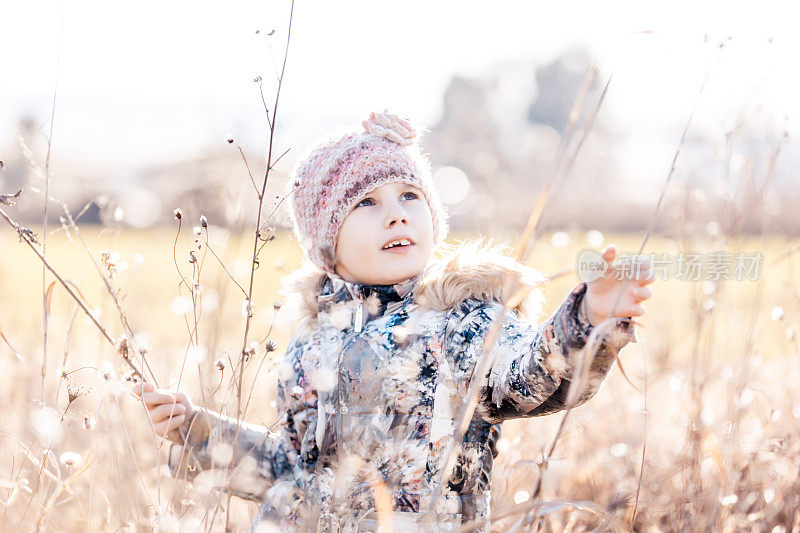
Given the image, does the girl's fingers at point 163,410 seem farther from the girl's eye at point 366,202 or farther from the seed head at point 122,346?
the girl's eye at point 366,202

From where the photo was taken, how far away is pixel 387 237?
1878mm

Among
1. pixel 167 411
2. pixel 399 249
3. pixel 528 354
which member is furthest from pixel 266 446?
pixel 528 354

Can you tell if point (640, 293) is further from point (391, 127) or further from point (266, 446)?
point (266, 446)

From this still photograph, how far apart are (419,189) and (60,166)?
889mm

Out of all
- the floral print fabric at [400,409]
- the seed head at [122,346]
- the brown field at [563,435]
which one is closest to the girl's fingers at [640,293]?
the brown field at [563,435]

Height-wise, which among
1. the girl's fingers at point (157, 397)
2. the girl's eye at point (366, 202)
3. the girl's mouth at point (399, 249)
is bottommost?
the girl's fingers at point (157, 397)

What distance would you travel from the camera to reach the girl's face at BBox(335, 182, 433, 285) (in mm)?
1878

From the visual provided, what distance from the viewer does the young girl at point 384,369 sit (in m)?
1.64

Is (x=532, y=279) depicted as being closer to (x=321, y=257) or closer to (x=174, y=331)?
(x=321, y=257)

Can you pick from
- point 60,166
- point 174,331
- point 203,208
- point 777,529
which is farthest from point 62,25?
point 174,331

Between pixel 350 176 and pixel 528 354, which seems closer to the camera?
pixel 528 354

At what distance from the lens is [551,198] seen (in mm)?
1086

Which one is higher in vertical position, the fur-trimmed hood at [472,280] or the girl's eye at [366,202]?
the girl's eye at [366,202]

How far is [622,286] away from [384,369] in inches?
29.9
